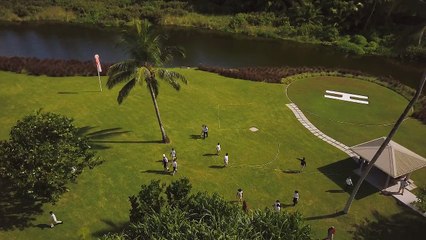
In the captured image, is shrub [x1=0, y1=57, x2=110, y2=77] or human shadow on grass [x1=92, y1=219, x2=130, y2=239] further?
shrub [x1=0, y1=57, x2=110, y2=77]

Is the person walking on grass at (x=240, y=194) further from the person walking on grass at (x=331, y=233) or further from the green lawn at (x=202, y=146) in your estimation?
the person walking on grass at (x=331, y=233)

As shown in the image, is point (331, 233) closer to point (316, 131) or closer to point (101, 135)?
point (316, 131)

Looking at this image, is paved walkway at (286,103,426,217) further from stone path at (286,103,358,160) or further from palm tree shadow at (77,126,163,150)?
palm tree shadow at (77,126,163,150)

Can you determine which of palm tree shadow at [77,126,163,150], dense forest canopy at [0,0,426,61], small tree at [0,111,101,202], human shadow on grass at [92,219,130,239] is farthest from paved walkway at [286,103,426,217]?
dense forest canopy at [0,0,426,61]

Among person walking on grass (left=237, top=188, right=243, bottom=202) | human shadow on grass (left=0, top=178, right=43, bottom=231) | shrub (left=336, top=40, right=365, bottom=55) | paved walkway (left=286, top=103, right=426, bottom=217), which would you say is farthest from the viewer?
shrub (left=336, top=40, right=365, bottom=55)

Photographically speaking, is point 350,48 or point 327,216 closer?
point 327,216

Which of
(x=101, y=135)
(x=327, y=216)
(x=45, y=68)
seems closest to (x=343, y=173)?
(x=327, y=216)
